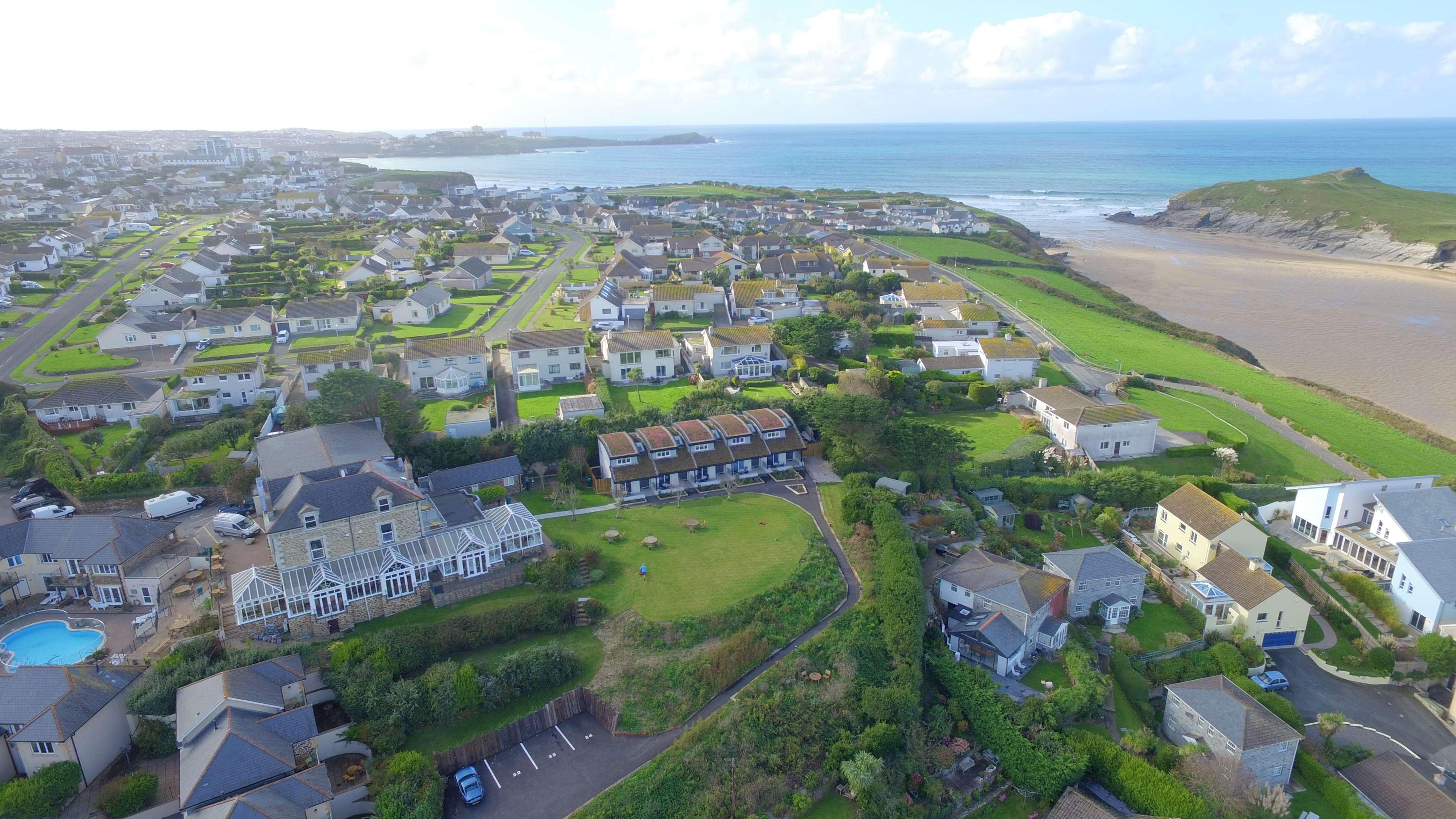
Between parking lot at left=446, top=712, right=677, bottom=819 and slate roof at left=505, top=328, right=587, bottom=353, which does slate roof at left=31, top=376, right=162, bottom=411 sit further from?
parking lot at left=446, top=712, right=677, bottom=819

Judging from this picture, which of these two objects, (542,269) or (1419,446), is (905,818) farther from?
(542,269)

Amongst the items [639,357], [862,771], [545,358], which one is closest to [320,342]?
[545,358]

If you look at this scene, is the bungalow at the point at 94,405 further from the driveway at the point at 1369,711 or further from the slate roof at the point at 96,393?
the driveway at the point at 1369,711

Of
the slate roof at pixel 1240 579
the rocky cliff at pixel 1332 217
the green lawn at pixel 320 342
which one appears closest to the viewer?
the slate roof at pixel 1240 579

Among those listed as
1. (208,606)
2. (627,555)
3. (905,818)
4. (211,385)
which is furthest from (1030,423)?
(211,385)

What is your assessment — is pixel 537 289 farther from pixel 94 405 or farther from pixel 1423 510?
pixel 1423 510

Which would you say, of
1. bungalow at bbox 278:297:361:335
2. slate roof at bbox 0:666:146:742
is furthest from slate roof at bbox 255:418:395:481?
bungalow at bbox 278:297:361:335

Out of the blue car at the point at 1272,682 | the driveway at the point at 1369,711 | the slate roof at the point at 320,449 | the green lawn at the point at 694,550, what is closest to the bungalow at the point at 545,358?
the slate roof at the point at 320,449
